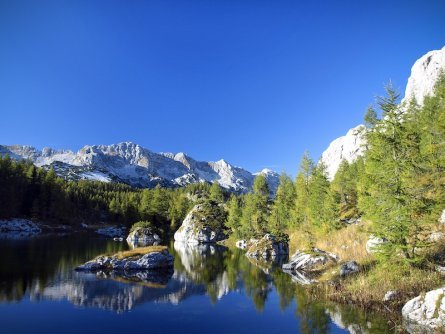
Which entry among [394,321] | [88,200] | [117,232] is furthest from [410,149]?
[88,200]

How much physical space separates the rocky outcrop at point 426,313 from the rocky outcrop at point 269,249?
4806cm

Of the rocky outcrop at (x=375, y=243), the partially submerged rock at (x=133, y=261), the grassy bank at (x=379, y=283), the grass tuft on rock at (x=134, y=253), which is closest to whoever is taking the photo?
the grassy bank at (x=379, y=283)

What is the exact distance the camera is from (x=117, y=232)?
151 metres

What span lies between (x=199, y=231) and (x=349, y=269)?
89.9 meters

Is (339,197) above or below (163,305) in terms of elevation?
above

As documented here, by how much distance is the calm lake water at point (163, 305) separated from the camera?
86.3ft

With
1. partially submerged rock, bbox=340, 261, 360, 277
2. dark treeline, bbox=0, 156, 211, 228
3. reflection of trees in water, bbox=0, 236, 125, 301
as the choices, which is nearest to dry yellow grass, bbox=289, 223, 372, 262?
partially submerged rock, bbox=340, 261, 360, 277

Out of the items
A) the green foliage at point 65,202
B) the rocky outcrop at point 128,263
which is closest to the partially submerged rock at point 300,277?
the rocky outcrop at point 128,263

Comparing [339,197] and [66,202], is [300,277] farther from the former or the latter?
[66,202]

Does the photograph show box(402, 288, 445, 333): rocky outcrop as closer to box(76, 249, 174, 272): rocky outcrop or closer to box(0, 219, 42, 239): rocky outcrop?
box(76, 249, 174, 272): rocky outcrop

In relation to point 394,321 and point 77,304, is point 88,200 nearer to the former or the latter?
point 77,304

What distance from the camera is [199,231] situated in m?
124

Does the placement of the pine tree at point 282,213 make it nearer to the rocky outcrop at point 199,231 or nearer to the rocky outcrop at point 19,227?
the rocky outcrop at point 199,231

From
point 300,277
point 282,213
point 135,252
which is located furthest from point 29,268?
point 282,213
